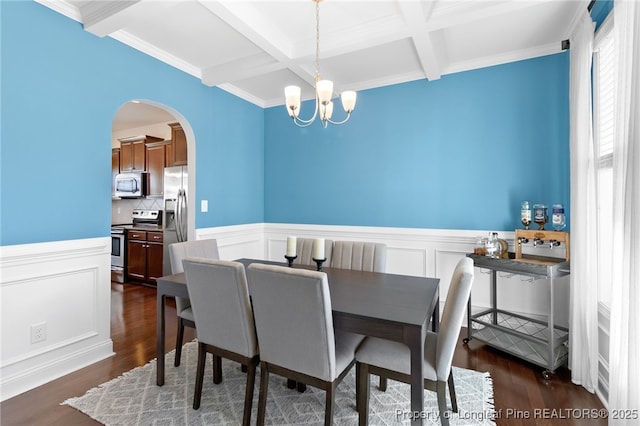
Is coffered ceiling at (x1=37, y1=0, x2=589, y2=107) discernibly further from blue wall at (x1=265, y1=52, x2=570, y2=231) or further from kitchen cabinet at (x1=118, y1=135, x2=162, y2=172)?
kitchen cabinet at (x1=118, y1=135, x2=162, y2=172)

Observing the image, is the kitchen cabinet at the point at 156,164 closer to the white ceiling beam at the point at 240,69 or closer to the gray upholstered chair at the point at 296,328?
the white ceiling beam at the point at 240,69

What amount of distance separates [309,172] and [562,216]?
8.77 feet

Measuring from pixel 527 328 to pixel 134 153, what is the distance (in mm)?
6060

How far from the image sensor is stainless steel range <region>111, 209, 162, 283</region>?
498cm

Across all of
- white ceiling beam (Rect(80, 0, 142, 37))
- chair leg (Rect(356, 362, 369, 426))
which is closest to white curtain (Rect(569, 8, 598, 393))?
chair leg (Rect(356, 362, 369, 426))

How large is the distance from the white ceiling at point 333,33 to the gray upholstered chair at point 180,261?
171 cm

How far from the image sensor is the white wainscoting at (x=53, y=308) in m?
2.09

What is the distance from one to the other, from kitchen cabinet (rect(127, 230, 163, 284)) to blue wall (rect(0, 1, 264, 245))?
80.2 inches

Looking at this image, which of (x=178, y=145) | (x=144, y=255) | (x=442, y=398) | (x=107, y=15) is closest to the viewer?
(x=442, y=398)

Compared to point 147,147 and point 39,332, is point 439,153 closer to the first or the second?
point 39,332

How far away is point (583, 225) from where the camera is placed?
7.11 ft

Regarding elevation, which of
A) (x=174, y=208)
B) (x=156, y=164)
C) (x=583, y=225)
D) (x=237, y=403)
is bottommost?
(x=237, y=403)

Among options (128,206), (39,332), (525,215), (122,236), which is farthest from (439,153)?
(128,206)

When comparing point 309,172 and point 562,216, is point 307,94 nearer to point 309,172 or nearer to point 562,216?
point 309,172
